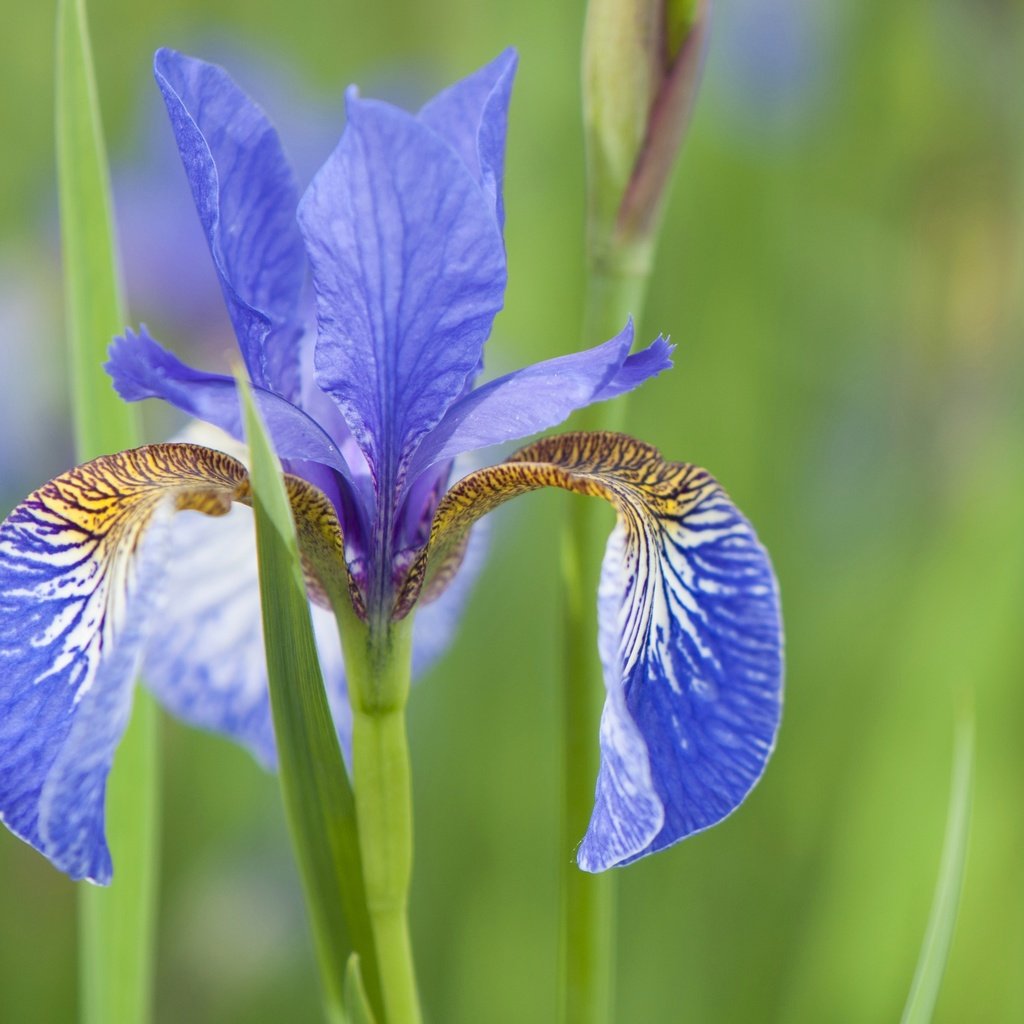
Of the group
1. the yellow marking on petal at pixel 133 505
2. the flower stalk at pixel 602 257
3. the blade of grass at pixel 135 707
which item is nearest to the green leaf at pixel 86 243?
the blade of grass at pixel 135 707

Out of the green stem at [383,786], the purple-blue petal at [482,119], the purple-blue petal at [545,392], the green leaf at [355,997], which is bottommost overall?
the green leaf at [355,997]

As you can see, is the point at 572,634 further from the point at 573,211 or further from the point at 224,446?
the point at 573,211

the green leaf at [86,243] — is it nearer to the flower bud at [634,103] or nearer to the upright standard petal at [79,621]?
the upright standard petal at [79,621]

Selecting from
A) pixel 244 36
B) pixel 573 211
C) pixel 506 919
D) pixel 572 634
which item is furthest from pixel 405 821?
pixel 244 36

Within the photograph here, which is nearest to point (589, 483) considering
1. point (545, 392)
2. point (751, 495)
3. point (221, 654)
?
point (545, 392)

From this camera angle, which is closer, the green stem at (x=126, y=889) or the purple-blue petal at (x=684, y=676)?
the purple-blue petal at (x=684, y=676)

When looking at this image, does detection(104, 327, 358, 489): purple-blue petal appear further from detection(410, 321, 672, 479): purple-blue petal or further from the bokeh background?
the bokeh background
